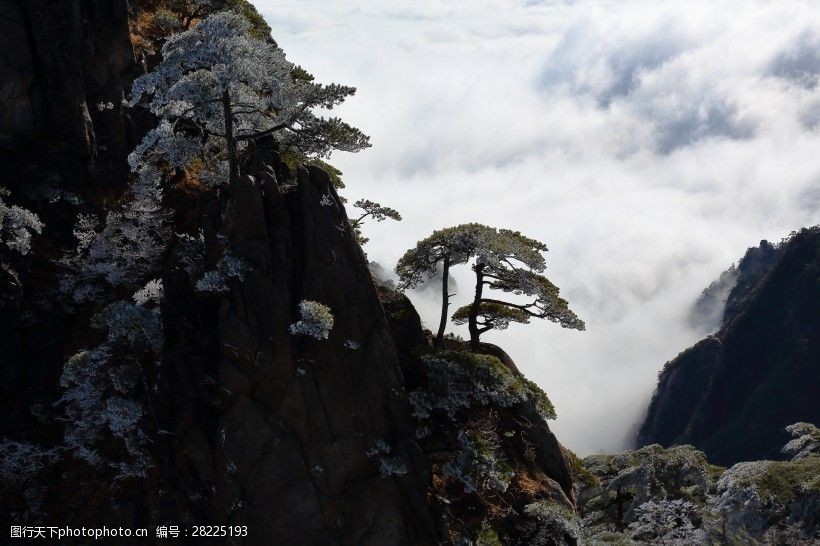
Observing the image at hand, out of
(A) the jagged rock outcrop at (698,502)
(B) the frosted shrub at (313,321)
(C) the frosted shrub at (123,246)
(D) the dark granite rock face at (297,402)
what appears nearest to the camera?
(B) the frosted shrub at (313,321)

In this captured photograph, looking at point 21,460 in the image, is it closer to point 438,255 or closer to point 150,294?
point 150,294

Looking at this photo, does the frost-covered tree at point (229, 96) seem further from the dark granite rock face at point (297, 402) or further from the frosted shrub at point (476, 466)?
the frosted shrub at point (476, 466)

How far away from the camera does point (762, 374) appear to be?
173375mm

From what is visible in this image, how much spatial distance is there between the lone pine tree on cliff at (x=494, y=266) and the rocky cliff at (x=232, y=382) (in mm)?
2077

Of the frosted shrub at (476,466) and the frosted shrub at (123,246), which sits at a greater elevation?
the frosted shrub at (123,246)

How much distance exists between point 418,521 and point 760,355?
176 m

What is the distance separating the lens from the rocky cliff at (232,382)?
2616 centimetres

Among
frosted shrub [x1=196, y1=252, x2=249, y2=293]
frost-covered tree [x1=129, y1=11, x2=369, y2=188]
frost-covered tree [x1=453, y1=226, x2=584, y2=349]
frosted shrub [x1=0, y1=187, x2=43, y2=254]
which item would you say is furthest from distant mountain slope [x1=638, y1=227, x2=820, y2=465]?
frosted shrub [x1=0, y1=187, x2=43, y2=254]

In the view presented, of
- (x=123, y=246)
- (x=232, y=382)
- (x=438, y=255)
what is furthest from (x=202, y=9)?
(x=232, y=382)

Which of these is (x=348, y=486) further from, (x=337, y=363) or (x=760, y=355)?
(x=760, y=355)

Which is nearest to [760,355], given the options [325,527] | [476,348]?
[476,348]

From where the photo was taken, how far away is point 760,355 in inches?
6939

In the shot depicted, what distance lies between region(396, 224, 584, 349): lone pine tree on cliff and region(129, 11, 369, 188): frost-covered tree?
606 cm

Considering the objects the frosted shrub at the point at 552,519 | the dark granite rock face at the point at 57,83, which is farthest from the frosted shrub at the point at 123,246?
the frosted shrub at the point at 552,519
